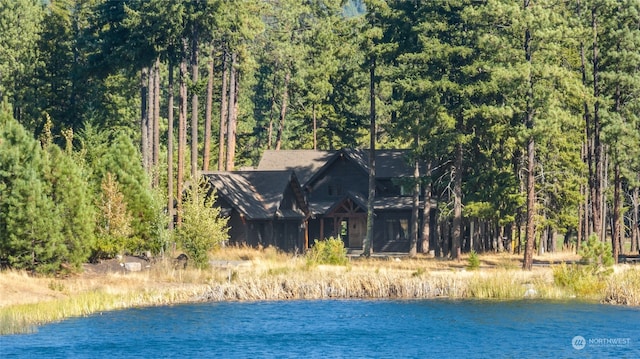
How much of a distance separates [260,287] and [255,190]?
31.6 meters

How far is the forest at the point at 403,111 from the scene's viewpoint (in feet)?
173

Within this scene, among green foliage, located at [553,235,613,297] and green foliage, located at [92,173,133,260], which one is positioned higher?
green foliage, located at [92,173,133,260]

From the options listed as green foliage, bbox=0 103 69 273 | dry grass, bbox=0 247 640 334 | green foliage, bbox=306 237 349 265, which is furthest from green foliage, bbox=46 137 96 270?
green foliage, bbox=306 237 349 265

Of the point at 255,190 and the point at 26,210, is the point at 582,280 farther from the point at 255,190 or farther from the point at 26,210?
the point at 255,190

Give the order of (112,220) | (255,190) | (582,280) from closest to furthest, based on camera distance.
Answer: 1. (582,280)
2. (112,220)
3. (255,190)

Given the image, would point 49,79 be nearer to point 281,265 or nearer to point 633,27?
point 281,265

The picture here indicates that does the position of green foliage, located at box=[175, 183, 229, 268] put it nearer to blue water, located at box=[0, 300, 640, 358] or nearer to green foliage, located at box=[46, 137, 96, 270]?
green foliage, located at box=[46, 137, 96, 270]

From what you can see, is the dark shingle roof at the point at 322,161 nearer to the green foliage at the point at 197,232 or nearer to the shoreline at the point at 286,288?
the green foliage at the point at 197,232

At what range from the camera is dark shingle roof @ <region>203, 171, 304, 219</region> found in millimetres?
75938

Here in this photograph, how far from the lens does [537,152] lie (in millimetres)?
69562

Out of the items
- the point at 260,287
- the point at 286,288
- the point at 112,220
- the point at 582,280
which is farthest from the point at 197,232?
the point at 582,280

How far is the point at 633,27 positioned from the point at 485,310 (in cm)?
2462

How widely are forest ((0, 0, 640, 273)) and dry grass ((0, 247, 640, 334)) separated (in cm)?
302

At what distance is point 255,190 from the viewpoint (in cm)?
7981
